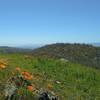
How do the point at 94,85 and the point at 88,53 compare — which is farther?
the point at 88,53

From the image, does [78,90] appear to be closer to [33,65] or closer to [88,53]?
[33,65]

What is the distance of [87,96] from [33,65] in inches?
223

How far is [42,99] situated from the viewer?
418 inches

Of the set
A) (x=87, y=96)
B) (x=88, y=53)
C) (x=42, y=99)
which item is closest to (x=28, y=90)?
(x=42, y=99)

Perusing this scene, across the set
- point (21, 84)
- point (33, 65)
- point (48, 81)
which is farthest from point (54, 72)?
point (21, 84)

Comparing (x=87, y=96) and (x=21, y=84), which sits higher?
(x=21, y=84)

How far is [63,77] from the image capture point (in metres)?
19.3

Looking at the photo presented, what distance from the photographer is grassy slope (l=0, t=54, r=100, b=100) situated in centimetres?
1525

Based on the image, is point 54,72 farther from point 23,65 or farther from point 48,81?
point 48,81

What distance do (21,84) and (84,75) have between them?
961cm

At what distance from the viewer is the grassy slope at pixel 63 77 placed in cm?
1525

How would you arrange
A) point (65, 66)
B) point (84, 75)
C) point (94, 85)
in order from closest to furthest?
point (94, 85), point (84, 75), point (65, 66)

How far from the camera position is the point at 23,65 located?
2027cm

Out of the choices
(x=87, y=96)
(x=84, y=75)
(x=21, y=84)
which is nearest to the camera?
(x=21, y=84)
